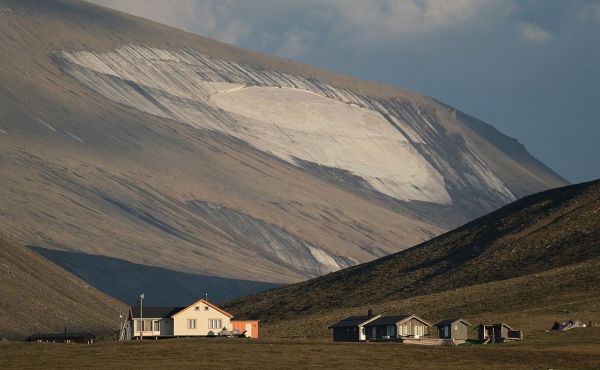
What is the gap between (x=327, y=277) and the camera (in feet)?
618

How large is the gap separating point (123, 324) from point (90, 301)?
6288 cm

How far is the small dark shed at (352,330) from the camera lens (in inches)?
4744

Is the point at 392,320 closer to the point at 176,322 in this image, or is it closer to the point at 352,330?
the point at 352,330

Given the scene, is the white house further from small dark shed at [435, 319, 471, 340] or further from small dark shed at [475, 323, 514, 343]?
small dark shed at [475, 323, 514, 343]

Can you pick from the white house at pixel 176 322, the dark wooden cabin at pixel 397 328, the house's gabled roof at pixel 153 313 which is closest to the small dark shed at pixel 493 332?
the dark wooden cabin at pixel 397 328

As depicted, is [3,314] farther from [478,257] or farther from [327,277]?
[478,257]

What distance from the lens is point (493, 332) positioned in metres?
113

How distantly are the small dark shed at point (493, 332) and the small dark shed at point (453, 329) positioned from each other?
5.24ft

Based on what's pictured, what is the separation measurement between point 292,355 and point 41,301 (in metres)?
90.8

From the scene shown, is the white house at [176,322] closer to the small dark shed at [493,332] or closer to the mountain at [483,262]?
the small dark shed at [493,332]

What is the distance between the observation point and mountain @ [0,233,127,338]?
166 metres

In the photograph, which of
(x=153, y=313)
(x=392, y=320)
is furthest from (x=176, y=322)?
(x=392, y=320)

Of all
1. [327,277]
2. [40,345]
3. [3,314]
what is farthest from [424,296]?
[40,345]

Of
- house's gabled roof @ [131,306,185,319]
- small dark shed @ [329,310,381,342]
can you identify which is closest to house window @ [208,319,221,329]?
house's gabled roof @ [131,306,185,319]
